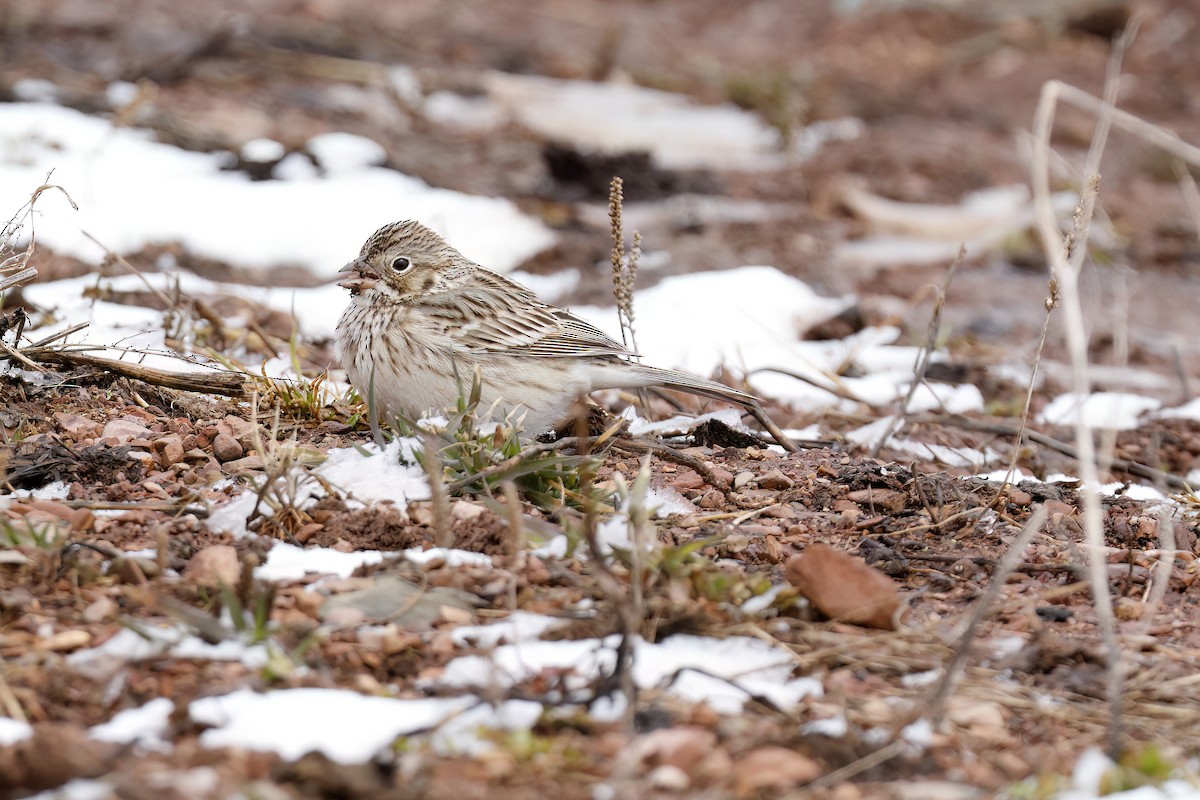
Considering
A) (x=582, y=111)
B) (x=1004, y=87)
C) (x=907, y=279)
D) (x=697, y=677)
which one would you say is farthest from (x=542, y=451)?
(x=1004, y=87)

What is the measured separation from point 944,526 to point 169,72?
781cm

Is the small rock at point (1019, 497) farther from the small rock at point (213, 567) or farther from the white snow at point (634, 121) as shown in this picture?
the white snow at point (634, 121)

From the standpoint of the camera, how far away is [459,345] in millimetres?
4973

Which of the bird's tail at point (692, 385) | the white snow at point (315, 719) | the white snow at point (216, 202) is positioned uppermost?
the white snow at point (216, 202)

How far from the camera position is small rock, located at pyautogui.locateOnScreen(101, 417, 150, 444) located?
170 inches

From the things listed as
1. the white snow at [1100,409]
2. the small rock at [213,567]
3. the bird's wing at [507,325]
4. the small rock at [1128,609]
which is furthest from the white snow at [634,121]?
the small rock at [213,567]

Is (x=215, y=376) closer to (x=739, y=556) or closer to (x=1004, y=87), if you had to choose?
(x=739, y=556)

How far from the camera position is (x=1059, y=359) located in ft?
25.5

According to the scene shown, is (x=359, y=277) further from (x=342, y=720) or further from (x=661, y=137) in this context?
(x=661, y=137)

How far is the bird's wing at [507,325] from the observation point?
5.04 m

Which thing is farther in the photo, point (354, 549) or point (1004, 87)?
point (1004, 87)

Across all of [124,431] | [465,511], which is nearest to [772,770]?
[465,511]

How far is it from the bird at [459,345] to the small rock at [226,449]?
51 centimetres

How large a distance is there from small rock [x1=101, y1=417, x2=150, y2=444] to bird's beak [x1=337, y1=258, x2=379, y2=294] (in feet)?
3.41
